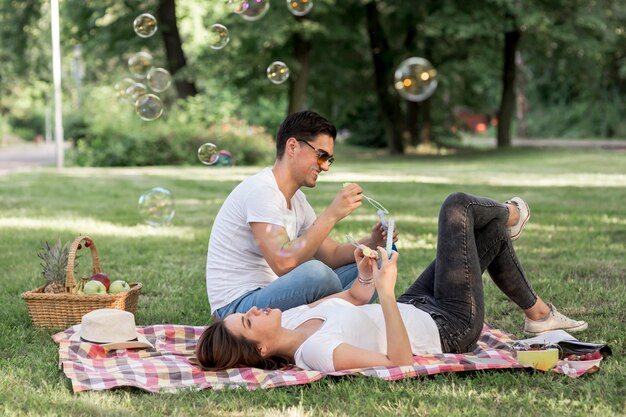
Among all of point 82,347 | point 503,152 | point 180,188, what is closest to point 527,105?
point 503,152

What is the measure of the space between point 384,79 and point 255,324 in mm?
→ 21926

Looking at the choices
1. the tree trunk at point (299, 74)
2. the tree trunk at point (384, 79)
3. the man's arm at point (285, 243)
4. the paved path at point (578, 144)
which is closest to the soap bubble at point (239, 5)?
the man's arm at point (285, 243)

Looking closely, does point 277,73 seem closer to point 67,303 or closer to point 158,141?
point 67,303

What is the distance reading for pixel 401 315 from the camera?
13.8ft

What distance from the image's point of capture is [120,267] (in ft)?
Result: 23.7

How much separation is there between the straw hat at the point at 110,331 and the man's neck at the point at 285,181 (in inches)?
38.9

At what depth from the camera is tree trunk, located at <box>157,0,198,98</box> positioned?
2420 cm

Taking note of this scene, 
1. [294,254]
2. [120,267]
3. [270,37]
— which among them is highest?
[270,37]

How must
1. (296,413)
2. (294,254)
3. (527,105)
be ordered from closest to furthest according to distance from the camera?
(296,413), (294,254), (527,105)

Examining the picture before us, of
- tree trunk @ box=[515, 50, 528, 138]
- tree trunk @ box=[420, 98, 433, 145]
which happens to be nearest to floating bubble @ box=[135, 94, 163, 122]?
tree trunk @ box=[420, 98, 433, 145]

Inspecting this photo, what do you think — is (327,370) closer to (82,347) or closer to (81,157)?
(82,347)

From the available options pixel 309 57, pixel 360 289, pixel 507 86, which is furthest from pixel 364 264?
pixel 507 86

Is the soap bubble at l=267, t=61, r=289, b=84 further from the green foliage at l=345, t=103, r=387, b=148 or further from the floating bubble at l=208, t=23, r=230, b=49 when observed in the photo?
the green foliage at l=345, t=103, r=387, b=148

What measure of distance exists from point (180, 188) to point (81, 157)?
811 cm
